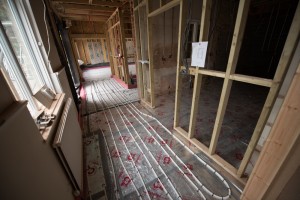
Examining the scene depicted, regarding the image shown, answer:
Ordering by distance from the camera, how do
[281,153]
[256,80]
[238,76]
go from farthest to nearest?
[238,76] < [256,80] < [281,153]

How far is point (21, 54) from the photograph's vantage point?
4.48 feet

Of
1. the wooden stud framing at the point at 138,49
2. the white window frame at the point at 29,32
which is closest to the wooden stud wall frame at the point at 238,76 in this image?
the wooden stud framing at the point at 138,49

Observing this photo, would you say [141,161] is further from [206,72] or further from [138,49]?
[138,49]

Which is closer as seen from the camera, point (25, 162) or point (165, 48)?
point (25, 162)

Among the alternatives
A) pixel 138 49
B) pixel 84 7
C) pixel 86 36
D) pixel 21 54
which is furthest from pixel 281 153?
pixel 86 36

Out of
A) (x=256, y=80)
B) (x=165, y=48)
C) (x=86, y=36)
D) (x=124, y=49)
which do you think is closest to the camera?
(x=256, y=80)

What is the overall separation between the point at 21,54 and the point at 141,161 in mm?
1793

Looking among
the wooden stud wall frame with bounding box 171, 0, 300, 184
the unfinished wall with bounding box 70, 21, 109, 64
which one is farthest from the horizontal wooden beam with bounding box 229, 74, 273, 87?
the unfinished wall with bounding box 70, 21, 109, 64

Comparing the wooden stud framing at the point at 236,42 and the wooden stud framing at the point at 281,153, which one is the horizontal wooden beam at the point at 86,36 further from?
the wooden stud framing at the point at 281,153

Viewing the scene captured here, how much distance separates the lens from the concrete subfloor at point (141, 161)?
4.58 feet

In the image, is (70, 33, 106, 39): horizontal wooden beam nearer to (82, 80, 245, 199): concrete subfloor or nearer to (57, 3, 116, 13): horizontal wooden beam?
(57, 3, 116, 13): horizontal wooden beam

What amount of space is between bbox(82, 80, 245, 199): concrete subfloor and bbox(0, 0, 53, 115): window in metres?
1.00

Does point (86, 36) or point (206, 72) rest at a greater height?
point (86, 36)

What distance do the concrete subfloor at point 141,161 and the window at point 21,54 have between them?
100cm
